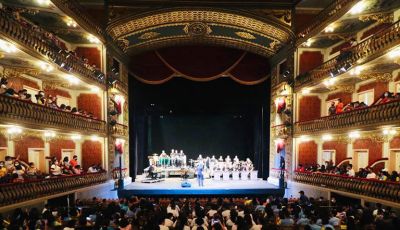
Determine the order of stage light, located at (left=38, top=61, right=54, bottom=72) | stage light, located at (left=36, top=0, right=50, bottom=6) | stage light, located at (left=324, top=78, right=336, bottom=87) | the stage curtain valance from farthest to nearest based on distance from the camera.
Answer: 1. the stage curtain valance
2. stage light, located at (left=324, top=78, right=336, bottom=87)
3. stage light, located at (left=38, top=61, right=54, bottom=72)
4. stage light, located at (left=36, top=0, right=50, bottom=6)

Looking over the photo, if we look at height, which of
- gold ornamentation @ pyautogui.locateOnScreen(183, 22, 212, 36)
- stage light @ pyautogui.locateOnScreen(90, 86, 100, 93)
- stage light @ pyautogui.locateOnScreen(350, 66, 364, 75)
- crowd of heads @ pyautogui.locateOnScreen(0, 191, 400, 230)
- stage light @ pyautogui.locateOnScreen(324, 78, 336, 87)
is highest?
gold ornamentation @ pyautogui.locateOnScreen(183, 22, 212, 36)

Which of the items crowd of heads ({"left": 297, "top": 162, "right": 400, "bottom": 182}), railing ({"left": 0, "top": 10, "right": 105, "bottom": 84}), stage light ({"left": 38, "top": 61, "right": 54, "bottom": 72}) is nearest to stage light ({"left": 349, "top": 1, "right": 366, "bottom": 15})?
crowd of heads ({"left": 297, "top": 162, "right": 400, "bottom": 182})

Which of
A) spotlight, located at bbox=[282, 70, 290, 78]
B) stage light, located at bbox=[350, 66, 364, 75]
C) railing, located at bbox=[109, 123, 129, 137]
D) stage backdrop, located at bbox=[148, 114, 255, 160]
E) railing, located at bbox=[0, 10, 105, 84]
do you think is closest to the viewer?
railing, located at bbox=[0, 10, 105, 84]

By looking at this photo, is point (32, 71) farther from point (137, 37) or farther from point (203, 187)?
point (203, 187)

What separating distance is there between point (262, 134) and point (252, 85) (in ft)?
10.2

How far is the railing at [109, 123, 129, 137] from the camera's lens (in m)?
17.4

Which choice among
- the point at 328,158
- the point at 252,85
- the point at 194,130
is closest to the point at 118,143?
the point at 194,130

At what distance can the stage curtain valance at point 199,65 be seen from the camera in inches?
782

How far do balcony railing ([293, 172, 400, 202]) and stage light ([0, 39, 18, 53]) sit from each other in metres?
12.1

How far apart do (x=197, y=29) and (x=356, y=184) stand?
11320mm

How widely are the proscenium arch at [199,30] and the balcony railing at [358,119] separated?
4.80m

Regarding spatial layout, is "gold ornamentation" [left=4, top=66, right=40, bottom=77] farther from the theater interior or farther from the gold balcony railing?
the gold balcony railing

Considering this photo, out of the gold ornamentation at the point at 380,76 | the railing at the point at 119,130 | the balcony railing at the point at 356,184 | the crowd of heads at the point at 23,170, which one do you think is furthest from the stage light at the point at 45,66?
the gold ornamentation at the point at 380,76

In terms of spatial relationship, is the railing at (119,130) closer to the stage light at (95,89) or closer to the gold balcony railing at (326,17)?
the stage light at (95,89)
